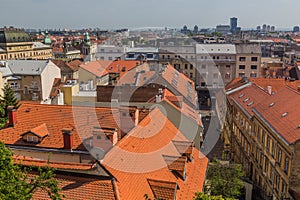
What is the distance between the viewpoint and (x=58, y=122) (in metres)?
25.0

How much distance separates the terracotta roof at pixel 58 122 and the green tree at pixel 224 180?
7.98 metres

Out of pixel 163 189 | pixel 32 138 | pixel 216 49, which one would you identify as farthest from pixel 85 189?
pixel 216 49

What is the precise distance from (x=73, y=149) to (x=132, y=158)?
6.93 meters

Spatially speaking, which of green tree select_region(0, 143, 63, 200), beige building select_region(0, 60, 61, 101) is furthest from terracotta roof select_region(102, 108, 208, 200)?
beige building select_region(0, 60, 61, 101)

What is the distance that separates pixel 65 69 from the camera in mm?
68125

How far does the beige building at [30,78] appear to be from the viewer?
52.6 metres

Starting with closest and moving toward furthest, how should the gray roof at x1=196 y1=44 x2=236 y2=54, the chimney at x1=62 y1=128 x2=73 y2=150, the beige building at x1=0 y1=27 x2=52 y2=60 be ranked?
the chimney at x1=62 y1=128 x2=73 y2=150, the gray roof at x1=196 y1=44 x2=236 y2=54, the beige building at x1=0 y1=27 x2=52 y2=60

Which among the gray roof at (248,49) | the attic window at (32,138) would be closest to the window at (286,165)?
the attic window at (32,138)

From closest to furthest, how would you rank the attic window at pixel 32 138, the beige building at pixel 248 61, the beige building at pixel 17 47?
the attic window at pixel 32 138 < the beige building at pixel 248 61 < the beige building at pixel 17 47

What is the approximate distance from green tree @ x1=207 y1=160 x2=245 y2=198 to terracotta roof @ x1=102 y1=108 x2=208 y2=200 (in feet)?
4.90

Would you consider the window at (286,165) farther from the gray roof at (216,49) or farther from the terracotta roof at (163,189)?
the gray roof at (216,49)

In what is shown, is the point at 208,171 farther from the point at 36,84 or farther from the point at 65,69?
the point at 65,69

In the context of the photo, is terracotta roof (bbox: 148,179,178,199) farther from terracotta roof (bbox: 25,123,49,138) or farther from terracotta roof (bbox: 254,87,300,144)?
terracotta roof (bbox: 254,87,300,144)

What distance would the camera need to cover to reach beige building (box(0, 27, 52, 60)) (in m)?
106
